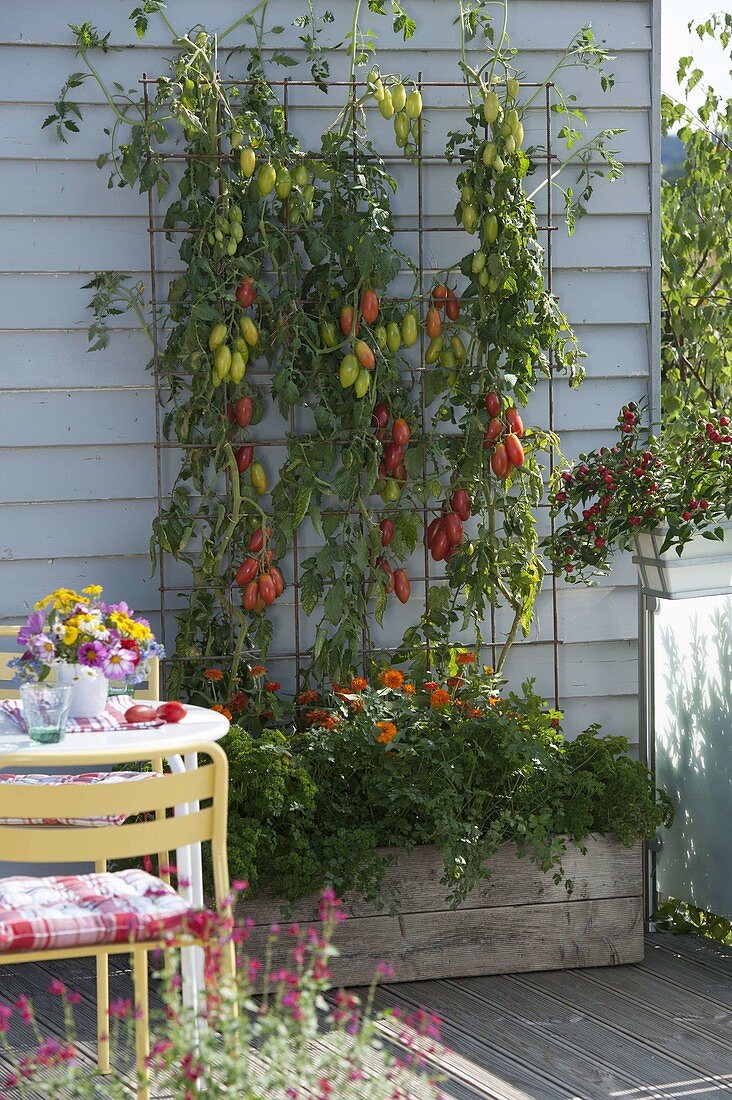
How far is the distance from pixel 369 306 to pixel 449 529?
57cm

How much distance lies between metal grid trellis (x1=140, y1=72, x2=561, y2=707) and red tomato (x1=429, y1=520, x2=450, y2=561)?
0.19 ft

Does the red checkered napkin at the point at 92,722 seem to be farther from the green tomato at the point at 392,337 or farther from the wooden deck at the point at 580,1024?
the green tomato at the point at 392,337

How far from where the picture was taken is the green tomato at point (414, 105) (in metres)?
3.02

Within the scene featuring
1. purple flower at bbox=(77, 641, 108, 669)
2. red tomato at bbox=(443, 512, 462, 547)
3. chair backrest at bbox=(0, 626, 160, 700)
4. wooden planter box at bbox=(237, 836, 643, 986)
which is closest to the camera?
purple flower at bbox=(77, 641, 108, 669)

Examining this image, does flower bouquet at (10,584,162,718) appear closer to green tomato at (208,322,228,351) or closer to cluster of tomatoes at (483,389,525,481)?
green tomato at (208,322,228,351)

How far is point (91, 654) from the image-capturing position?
2182mm

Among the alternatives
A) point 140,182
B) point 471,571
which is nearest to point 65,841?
point 471,571

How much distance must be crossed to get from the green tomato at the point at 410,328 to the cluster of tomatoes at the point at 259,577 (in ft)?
1.85

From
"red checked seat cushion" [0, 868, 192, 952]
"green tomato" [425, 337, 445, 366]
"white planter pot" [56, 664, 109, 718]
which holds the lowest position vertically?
"red checked seat cushion" [0, 868, 192, 952]

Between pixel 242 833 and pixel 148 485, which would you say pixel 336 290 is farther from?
pixel 242 833

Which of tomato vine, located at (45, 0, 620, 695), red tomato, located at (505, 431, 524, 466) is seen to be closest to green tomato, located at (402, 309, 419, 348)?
tomato vine, located at (45, 0, 620, 695)

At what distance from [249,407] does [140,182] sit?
0.59 m

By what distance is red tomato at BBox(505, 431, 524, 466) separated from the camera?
311 cm

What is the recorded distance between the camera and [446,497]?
3268 millimetres
